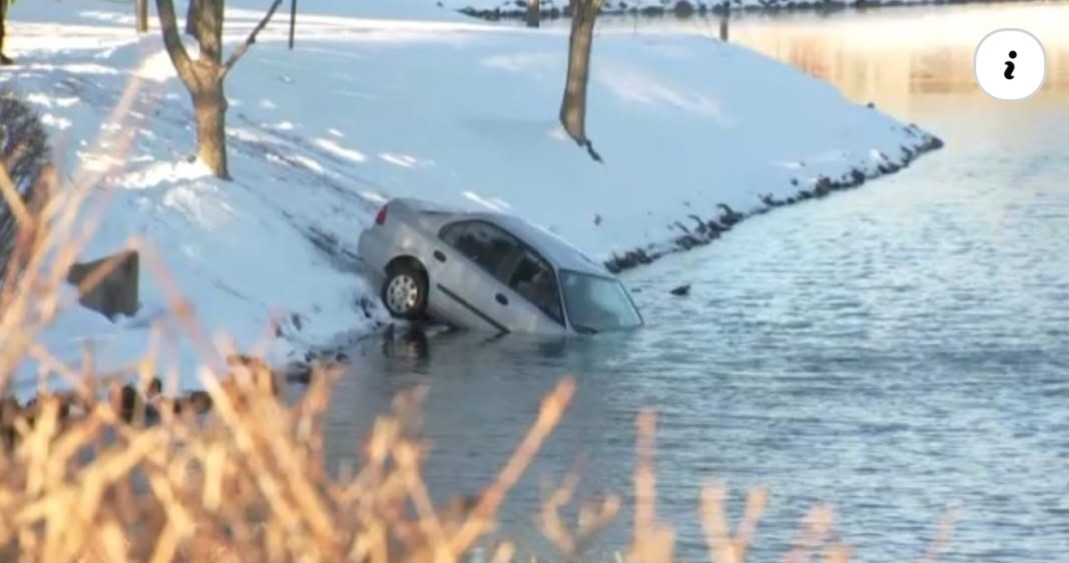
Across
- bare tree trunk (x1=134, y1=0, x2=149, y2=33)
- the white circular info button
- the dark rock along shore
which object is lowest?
the dark rock along shore

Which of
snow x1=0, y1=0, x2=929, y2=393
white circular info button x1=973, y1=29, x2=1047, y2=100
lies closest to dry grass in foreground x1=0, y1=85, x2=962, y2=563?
snow x1=0, y1=0, x2=929, y2=393

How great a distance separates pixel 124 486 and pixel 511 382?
1730cm

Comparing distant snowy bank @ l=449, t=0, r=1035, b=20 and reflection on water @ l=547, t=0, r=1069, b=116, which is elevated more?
reflection on water @ l=547, t=0, r=1069, b=116

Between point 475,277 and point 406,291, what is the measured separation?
2.51 feet

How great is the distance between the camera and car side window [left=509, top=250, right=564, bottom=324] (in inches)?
1032

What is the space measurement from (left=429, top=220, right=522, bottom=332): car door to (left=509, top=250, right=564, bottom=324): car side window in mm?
123

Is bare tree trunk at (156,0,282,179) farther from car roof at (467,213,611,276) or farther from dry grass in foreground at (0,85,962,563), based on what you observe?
dry grass in foreground at (0,85,962,563)

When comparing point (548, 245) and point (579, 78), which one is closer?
point (548, 245)

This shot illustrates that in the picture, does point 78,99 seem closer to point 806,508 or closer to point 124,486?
point 806,508

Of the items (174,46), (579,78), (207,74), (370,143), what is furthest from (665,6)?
(174,46)

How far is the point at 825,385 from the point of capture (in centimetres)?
2317

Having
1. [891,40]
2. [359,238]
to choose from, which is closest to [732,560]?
[359,238]

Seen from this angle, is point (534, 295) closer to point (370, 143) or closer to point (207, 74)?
point (207, 74)

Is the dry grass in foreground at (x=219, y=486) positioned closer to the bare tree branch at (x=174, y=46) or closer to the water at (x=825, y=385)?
the water at (x=825, y=385)
